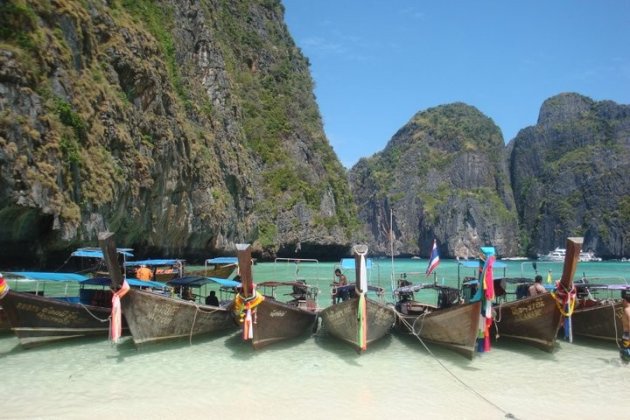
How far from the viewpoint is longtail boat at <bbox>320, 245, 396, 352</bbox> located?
10.1 m

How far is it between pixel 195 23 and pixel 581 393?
4809 centimetres

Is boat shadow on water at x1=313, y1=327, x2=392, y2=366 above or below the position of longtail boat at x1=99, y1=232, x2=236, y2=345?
below

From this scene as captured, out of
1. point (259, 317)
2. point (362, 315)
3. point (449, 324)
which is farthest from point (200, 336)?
point (449, 324)

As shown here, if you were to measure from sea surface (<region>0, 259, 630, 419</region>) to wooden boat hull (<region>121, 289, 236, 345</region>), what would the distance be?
1.13ft

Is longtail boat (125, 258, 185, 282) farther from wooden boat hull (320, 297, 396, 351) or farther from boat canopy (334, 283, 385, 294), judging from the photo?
wooden boat hull (320, 297, 396, 351)

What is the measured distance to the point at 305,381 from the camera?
922 centimetres

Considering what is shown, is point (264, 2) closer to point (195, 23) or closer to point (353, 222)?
point (195, 23)

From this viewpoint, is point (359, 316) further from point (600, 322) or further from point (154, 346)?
point (600, 322)

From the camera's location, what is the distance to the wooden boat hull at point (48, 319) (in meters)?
10.6

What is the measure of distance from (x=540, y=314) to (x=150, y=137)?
25339 mm

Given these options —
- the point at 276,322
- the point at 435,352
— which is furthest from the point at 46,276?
the point at 435,352

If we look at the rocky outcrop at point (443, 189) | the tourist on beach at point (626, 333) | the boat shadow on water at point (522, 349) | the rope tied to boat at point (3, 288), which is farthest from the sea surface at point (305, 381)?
the rocky outcrop at point (443, 189)

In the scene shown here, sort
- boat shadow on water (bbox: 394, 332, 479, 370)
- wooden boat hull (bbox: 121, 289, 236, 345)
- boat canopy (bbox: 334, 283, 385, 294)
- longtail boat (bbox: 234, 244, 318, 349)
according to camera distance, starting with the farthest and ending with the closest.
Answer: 1. boat canopy (bbox: 334, 283, 385, 294)
2. wooden boat hull (bbox: 121, 289, 236, 345)
3. boat shadow on water (bbox: 394, 332, 479, 370)
4. longtail boat (bbox: 234, 244, 318, 349)

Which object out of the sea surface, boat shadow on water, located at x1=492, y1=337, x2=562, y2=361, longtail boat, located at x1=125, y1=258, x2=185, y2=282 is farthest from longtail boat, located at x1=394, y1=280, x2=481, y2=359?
longtail boat, located at x1=125, y1=258, x2=185, y2=282
